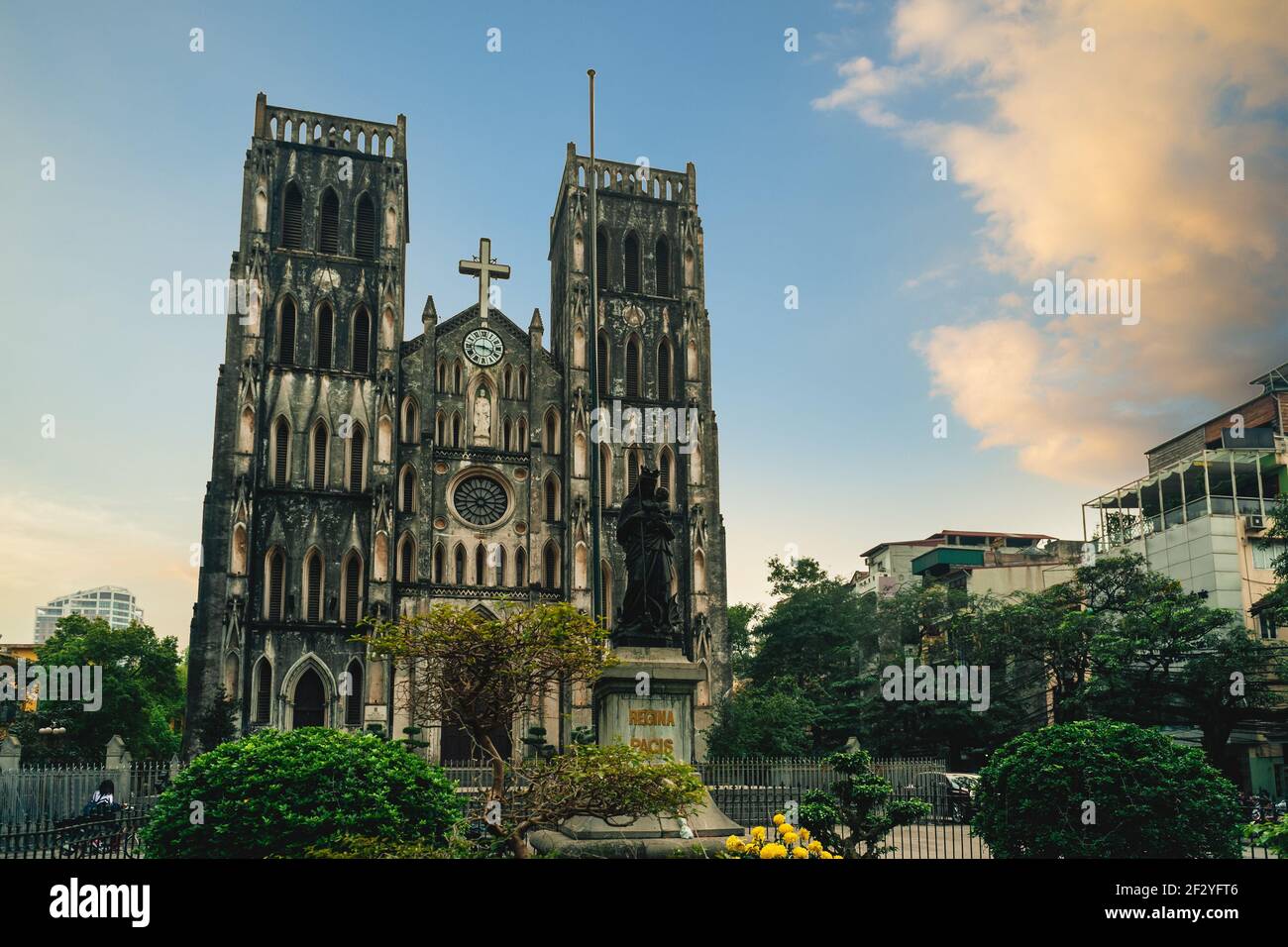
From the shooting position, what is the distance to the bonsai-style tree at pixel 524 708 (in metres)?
12.9

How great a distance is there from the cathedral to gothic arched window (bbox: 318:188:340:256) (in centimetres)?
6

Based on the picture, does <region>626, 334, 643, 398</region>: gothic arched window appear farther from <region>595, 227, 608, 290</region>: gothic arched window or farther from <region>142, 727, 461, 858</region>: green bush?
<region>142, 727, 461, 858</region>: green bush

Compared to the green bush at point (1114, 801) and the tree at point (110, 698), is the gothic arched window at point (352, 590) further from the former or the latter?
the green bush at point (1114, 801)

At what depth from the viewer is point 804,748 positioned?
38.9 m

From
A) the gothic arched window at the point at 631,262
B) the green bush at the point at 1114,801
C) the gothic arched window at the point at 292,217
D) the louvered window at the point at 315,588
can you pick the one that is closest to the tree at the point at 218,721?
the louvered window at the point at 315,588

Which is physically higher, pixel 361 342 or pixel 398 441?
pixel 361 342

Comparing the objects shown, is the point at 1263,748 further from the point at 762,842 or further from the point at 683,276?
the point at 762,842

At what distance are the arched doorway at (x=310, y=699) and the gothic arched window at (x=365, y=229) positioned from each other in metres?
16.5

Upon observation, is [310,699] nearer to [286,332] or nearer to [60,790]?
[60,790]

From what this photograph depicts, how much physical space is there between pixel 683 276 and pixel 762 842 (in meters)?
39.4

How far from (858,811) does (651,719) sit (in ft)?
10.5

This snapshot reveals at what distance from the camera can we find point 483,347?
4547cm

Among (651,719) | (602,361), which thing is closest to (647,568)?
(651,719)
